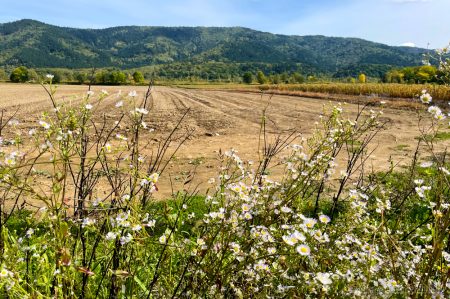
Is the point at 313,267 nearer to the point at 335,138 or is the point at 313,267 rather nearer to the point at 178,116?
the point at 335,138

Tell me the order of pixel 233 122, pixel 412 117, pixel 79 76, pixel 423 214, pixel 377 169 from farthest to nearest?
pixel 79 76, pixel 412 117, pixel 233 122, pixel 377 169, pixel 423 214

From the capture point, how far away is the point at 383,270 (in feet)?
7.93

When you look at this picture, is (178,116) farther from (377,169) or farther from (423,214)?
(423,214)

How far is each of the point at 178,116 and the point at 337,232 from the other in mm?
16674

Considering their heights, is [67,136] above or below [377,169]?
above

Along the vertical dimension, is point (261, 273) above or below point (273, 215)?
below

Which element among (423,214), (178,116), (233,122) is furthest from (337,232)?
(178,116)

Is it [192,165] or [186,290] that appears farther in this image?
[192,165]

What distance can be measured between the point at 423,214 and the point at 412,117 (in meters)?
16.5

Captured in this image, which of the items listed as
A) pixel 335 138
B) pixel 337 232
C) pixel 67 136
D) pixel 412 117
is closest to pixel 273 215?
pixel 337 232

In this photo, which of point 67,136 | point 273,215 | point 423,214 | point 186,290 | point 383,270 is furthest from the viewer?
point 423,214

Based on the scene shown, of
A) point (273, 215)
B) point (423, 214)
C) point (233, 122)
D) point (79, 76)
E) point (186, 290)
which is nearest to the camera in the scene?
point (186, 290)

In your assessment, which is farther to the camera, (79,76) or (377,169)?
(79,76)

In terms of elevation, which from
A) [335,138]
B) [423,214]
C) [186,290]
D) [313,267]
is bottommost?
[423,214]
